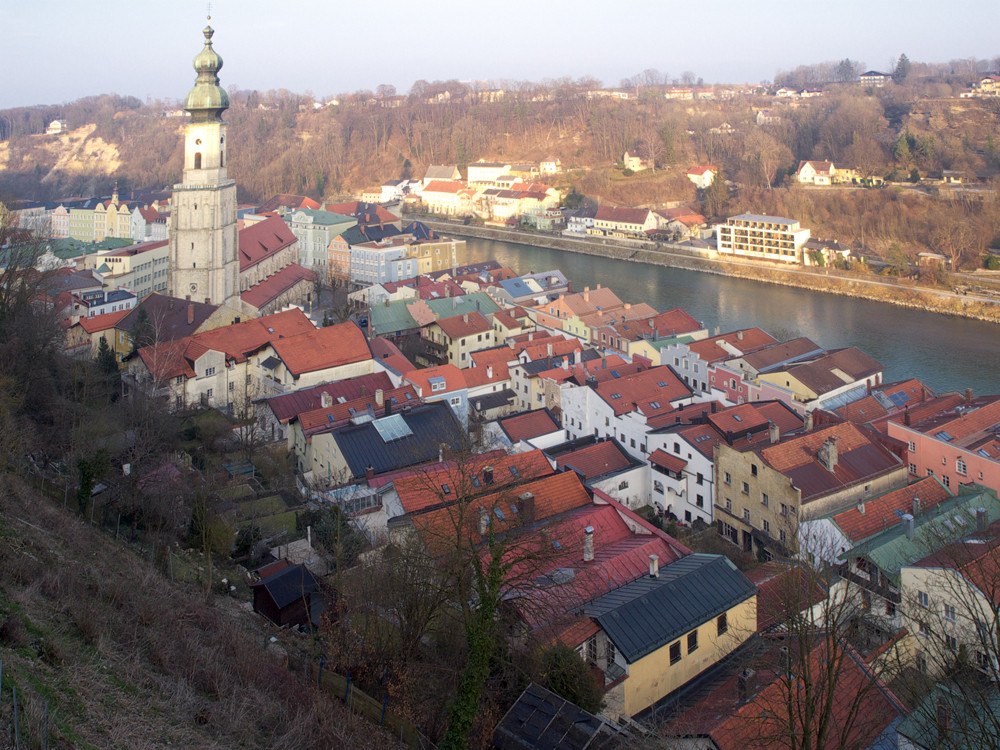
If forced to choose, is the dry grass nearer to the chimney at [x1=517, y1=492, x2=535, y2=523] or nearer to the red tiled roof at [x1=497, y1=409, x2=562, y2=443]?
the chimney at [x1=517, y1=492, x2=535, y2=523]

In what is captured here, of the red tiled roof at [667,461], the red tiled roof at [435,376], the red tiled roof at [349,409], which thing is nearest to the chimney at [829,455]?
the red tiled roof at [667,461]

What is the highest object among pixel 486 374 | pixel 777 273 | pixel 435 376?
pixel 777 273

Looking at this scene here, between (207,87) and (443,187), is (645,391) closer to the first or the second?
(207,87)

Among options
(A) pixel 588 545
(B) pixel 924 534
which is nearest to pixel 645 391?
(B) pixel 924 534

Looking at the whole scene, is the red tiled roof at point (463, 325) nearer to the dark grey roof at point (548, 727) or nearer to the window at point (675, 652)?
the window at point (675, 652)

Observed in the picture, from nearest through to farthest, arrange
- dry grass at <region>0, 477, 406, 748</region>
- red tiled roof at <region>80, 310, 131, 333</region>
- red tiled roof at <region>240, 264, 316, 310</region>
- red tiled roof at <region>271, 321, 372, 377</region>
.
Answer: dry grass at <region>0, 477, 406, 748</region> → red tiled roof at <region>271, 321, 372, 377</region> → red tiled roof at <region>80, 310, 131, 333</region> → red tiled roof at <region>240, 264, 316, 310</region>

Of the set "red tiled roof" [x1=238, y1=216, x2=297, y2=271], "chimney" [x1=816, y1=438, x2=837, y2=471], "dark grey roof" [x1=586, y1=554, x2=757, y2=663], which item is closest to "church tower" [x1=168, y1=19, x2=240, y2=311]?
"red tiled roof" [x1=238, y1=216, x2=297, y2=271]

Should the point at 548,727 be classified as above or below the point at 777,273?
below
